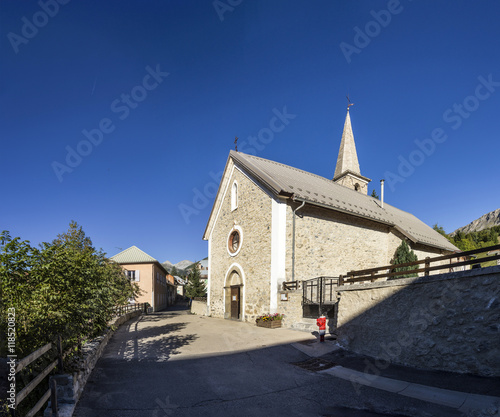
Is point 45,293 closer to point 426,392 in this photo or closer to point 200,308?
point 426,392

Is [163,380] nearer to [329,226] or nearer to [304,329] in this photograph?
[304,329]

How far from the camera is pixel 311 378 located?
6.87 metres

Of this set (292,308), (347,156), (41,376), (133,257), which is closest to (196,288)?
(133,257)

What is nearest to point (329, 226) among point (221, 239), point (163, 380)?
point (221, 239)

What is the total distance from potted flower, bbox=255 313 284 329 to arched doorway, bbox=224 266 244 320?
3.26 metres

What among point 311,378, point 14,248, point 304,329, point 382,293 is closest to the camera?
point 14,248

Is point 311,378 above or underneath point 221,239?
underneath

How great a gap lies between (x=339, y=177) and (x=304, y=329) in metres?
21.7

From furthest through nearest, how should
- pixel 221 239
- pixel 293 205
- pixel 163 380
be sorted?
pixel 221 239 < pixel 293 205 < pixel 163 380

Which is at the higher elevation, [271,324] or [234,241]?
[234,241]

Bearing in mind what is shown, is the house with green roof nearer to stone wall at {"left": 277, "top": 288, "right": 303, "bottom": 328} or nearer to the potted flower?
the potted flower

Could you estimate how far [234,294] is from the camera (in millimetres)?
18781

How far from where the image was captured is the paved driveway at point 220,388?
5.03 m

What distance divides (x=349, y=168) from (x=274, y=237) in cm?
1932
